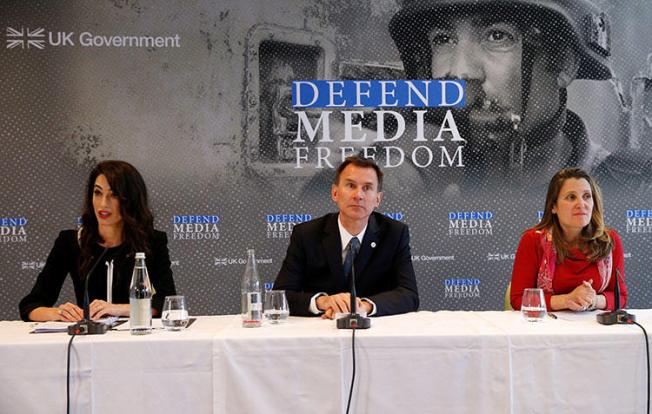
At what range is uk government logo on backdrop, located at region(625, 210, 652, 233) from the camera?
469 centimetres

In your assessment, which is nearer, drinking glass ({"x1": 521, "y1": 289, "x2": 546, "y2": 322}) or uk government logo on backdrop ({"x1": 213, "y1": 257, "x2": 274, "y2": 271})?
drinking glass ({"x1": 521, "y1": 289, "x2": 546, "y2": 322})

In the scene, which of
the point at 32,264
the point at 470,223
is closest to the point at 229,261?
the point at 32,264

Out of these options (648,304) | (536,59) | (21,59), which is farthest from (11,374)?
(648,304)

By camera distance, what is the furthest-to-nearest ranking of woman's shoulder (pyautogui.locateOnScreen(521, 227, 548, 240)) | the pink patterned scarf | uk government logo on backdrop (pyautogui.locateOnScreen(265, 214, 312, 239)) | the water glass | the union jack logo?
uk government logo on backdrop (pyautogui.locateOnScreen(265, 214, 312, 239))
the union jack logo
woman's shoulder (pyautogui.locateOnScreen(521, 227, 548, 240))
the pink patterned scarf
the water glass

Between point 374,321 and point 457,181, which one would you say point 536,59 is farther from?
point 374,321

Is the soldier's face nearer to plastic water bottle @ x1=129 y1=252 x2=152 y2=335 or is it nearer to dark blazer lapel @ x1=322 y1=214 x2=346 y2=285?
dark blazer lapel @ x1=322 y1=214 x2=346 y2=285

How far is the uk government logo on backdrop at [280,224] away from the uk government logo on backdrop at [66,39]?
130 cm

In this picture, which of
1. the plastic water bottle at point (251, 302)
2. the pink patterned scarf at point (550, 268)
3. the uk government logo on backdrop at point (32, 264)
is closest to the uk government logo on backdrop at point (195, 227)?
the uk government logo on backdrop at point (32, 264)

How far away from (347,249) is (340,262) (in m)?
0.07

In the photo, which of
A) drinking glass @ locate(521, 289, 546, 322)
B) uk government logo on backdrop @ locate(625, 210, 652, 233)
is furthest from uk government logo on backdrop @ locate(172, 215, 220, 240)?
uk government logo on backdrop @ locate(625, 210, 652, 233)

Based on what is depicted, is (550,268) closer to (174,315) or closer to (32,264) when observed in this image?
(174,315)

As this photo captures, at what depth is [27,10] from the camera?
4492 mm

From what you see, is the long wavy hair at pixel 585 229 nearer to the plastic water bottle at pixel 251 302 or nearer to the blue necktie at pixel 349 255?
the blue necktie at pixel 349 255

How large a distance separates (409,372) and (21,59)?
3.34m
